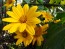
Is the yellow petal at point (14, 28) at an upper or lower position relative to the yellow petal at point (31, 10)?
lower

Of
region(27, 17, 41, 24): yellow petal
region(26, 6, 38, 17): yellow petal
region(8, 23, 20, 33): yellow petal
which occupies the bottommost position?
region(8, 23, 20, 33): yellow petal

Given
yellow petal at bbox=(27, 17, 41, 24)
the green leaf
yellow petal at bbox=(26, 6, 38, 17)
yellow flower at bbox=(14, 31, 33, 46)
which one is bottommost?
yellow flower at bbox=(14, 31, 33, 46)

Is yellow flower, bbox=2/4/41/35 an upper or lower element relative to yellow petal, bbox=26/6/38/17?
lower

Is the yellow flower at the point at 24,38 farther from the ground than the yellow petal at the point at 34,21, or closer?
closer

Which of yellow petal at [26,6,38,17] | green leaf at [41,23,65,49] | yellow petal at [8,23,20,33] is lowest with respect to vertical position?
green leaf at [41,23,65,49]

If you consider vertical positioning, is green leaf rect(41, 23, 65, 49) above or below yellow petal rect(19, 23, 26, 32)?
below

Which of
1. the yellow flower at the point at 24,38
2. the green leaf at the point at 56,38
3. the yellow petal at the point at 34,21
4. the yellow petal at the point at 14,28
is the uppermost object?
the yellow petal at the point at 34,21

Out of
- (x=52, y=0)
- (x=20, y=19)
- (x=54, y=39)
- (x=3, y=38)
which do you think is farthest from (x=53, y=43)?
(x=3, y=38)

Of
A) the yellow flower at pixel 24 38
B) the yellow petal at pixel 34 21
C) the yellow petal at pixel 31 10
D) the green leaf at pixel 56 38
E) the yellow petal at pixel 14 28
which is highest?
the yellow petal at pixel 31 10
